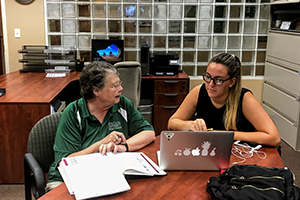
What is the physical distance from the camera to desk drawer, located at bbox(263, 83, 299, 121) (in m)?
3.83

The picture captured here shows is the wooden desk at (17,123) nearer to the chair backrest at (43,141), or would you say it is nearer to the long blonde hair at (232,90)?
Answer: the chair backrest at (43,141)

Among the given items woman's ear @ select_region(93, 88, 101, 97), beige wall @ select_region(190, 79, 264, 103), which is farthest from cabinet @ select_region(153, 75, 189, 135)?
woman's ear @ select_region(93, 88, 101, 97)

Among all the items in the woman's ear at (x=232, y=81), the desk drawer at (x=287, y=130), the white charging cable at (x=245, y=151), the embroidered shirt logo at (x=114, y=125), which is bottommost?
the desk drawer at (x=287, y=130)

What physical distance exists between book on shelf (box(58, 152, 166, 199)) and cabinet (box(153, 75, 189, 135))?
2577 mm

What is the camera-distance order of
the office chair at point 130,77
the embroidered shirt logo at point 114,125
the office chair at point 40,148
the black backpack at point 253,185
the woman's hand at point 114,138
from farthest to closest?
the office chair at point 130,77 < the embroidered shirt logo at point 114,125 < the office chair at point 40,148 < the woman's hand at point 114,138 < the black backpack at point 253,185

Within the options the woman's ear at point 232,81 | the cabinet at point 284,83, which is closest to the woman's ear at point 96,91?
the woman's ear at point 232,81

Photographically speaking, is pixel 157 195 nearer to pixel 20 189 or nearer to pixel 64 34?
pixel 20 189

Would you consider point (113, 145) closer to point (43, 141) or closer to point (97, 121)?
point (97, 121)

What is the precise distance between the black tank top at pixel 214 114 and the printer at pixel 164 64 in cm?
203

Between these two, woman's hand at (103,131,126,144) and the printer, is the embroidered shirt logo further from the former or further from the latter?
the printer

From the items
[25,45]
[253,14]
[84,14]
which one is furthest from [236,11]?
[25,45]

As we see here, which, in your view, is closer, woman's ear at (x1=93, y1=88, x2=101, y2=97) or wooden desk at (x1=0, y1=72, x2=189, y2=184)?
woman's ear at (x1=93, y1=88, x2=101, y2=97)

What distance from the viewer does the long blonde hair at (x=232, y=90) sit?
6.74ft

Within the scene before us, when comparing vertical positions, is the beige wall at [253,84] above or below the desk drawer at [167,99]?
above
